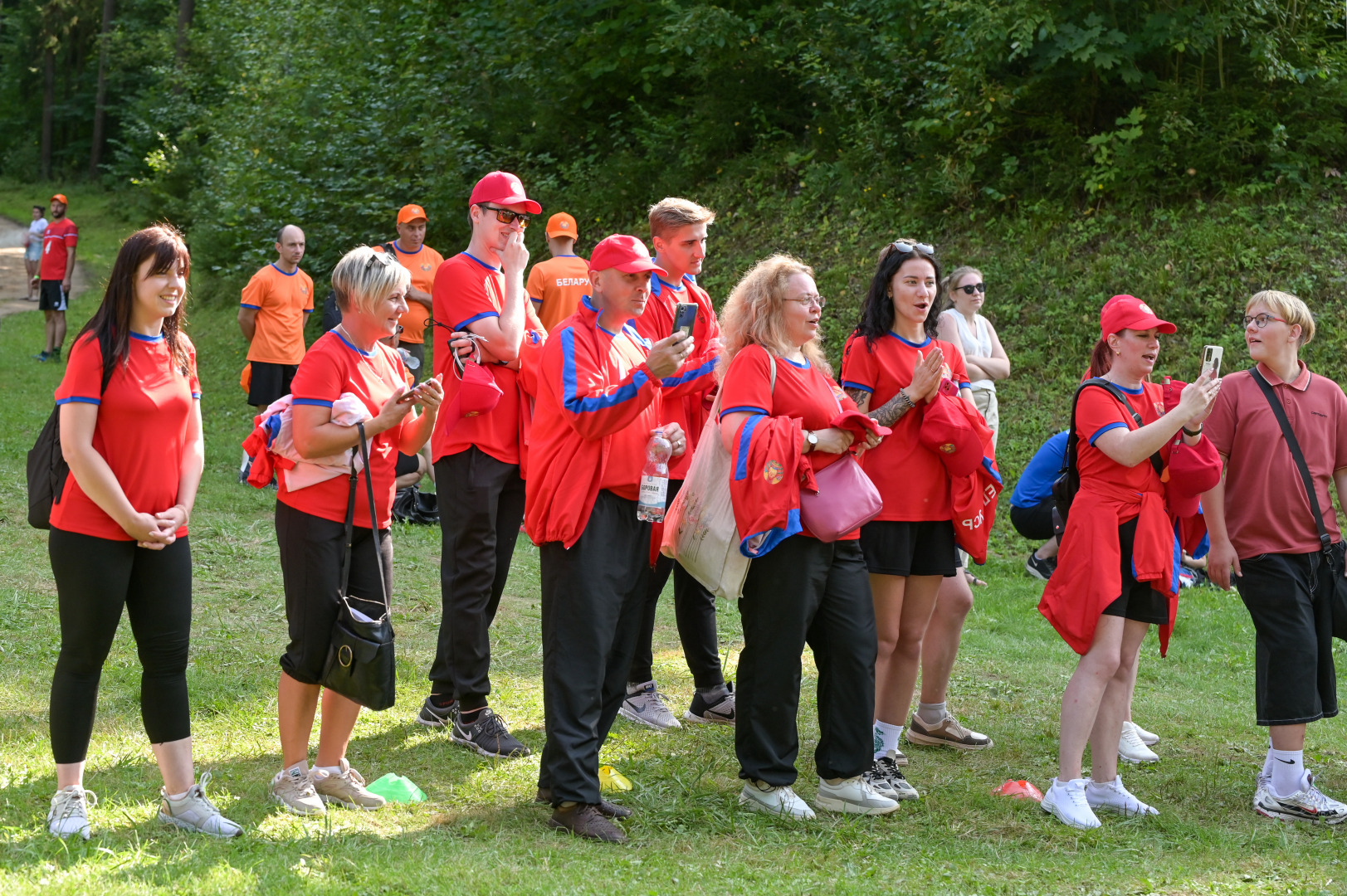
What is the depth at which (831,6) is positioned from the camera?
13.9 m

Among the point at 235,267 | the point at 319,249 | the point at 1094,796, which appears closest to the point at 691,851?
the point at 1094,796

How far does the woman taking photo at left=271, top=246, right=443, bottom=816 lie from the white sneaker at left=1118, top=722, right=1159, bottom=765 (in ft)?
10.9

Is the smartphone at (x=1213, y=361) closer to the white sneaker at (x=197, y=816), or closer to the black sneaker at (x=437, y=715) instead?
the black sneaker at (x=437, y=715)

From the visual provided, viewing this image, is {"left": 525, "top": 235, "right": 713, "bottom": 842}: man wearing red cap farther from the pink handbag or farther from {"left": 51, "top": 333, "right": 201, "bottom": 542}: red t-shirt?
{"left": 51, "top": 333, "right": 201, "bottom": 542}: red t-shirt

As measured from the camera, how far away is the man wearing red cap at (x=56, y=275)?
1652 centimetres

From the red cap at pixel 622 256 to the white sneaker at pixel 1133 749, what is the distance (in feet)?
10.4

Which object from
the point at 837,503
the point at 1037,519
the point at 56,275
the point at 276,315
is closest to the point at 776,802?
the point at 837,503

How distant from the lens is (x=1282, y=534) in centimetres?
502

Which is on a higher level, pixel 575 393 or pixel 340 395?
pixel 575 393

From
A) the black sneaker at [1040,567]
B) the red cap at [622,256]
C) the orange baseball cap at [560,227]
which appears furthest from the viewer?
the black sneaker at [1040,567]

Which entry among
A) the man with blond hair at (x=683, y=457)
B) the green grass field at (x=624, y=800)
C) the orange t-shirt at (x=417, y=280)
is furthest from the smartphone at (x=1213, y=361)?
the orange t-shirt at (x=417, y=280)

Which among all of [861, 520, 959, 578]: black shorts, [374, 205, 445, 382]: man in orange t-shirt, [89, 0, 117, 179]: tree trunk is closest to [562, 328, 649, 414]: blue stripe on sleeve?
[861, 520, 959, 578]: black shorts

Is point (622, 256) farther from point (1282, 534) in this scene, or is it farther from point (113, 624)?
point (1282, 534)

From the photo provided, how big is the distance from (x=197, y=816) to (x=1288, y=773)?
419 cm
